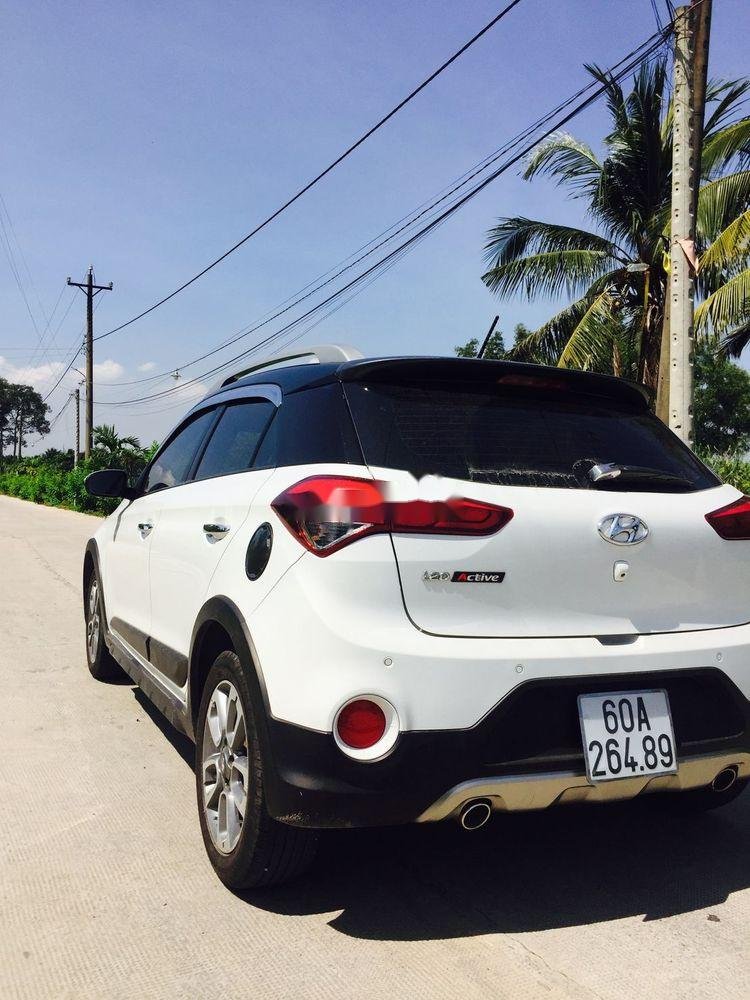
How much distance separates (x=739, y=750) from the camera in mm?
2764

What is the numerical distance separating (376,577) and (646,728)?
910 mm

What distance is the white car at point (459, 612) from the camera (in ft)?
8.02

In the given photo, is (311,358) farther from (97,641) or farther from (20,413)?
(20,413)

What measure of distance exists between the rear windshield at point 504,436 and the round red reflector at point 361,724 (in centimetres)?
67

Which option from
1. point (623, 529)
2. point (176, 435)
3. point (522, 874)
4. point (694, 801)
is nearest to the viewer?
point (623, 529)

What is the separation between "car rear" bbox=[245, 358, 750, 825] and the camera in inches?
95.9

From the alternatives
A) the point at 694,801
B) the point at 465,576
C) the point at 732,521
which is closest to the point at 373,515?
the point at 465,576

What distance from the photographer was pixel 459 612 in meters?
2.51

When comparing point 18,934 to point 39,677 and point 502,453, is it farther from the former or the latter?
point 39,677

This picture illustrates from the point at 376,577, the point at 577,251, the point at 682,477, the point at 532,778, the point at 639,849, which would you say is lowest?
the point at 639,849

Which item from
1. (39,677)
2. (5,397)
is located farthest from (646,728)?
(5,397)

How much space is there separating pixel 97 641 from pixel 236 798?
3.04m

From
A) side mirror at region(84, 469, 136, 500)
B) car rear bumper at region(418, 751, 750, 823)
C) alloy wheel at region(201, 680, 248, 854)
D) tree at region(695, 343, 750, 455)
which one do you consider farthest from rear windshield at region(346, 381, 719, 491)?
tree at region(695, 343, 750, 455)

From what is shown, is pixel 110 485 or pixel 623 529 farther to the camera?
pixel 110 485
